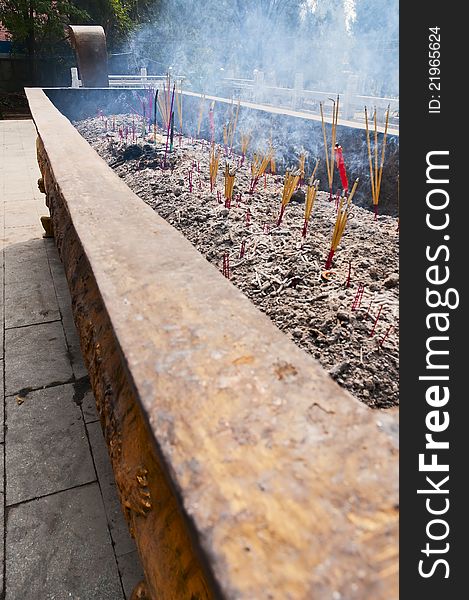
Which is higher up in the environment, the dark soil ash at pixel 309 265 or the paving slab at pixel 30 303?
the dark soil ash at pixel 309 265

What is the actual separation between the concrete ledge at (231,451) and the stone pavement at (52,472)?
444 mm

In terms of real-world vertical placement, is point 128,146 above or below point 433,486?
above

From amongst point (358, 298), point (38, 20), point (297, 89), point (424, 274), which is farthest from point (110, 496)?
point (38, 20)

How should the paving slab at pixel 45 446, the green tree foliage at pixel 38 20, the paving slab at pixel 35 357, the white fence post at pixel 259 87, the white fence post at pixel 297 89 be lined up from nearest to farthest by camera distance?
the paving slab at pixel 45 446 → the paving slab at pixel 35 357 → the white fence post at pixel 297 89 → the white fence post at pixel 259 87 → the green tree foliage at pixel 38 20

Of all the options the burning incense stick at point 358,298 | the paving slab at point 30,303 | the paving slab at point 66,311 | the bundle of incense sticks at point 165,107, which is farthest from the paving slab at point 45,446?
the bundle of incense sticks at point 165,107

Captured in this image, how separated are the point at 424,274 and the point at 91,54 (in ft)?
27.5

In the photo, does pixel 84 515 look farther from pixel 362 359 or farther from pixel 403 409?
pixel 403 409

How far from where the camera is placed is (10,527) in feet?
4.45

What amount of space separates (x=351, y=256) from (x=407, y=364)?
1.14 m

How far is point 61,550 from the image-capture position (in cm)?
130

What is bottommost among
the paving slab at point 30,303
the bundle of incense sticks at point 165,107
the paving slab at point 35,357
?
the paving slab at point 35,357

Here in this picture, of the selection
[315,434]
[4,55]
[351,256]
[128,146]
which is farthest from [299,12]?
[315,434]

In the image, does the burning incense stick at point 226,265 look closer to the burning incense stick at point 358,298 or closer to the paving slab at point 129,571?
the burning incense stick at point 358,298

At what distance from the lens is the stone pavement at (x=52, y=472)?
4.09 ft
